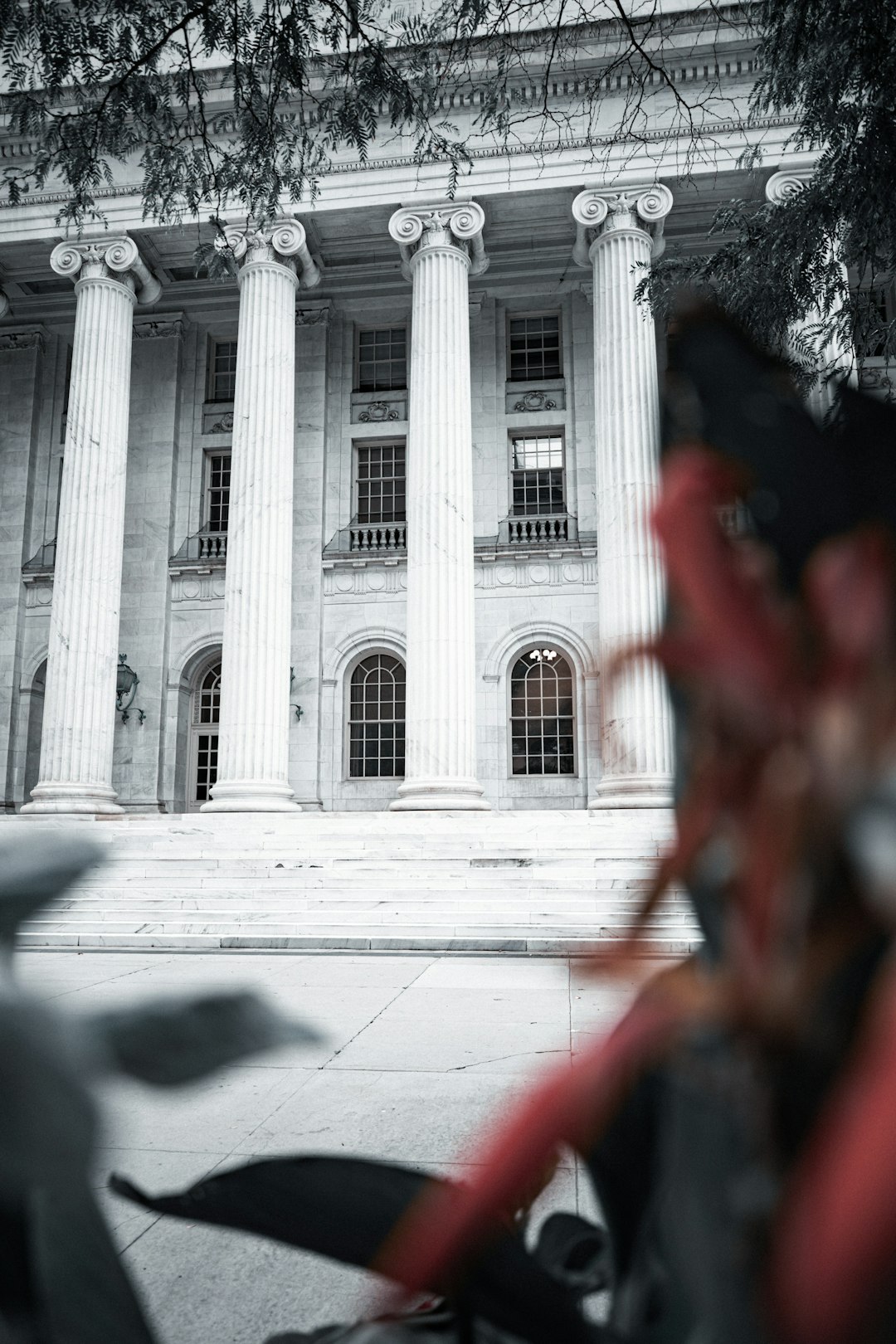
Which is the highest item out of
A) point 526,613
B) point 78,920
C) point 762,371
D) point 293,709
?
point 526,613

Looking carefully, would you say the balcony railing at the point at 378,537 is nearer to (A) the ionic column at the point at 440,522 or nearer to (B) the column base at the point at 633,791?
(A) the ionic column at the point at 440,522

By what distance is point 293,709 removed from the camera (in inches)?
989

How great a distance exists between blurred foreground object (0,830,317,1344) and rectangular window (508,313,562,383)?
94.3 feet

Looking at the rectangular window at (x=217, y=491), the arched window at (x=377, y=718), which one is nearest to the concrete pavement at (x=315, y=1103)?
the arched window at (x=377, y=718)

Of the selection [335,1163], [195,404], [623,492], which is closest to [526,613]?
[623,492]

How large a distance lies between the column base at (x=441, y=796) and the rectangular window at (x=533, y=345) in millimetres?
14021

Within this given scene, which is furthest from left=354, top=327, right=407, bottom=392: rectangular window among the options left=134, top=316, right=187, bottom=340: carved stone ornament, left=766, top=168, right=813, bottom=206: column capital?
left=766, top=168, right=813, bottom=206: column capital

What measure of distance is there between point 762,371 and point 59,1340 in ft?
1.85

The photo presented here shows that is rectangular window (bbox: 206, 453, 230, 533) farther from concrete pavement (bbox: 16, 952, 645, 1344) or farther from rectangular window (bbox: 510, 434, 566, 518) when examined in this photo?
concrete pavement (bbox: 16, 952, 645, 1344)

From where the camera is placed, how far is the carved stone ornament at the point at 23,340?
28.3 meters

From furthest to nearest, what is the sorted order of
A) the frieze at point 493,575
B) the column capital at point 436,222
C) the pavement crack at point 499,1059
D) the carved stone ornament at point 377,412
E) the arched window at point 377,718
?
the carved stone ornament at point 377,412
the arched window at point 377,718
the frieze at point 493,575
the column capital at point 436,222
the pavement crack at point 499,1059

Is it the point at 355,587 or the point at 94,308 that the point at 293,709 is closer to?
the point at 355,587

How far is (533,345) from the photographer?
28141mm

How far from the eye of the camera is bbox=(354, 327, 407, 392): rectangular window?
93.1 feet
